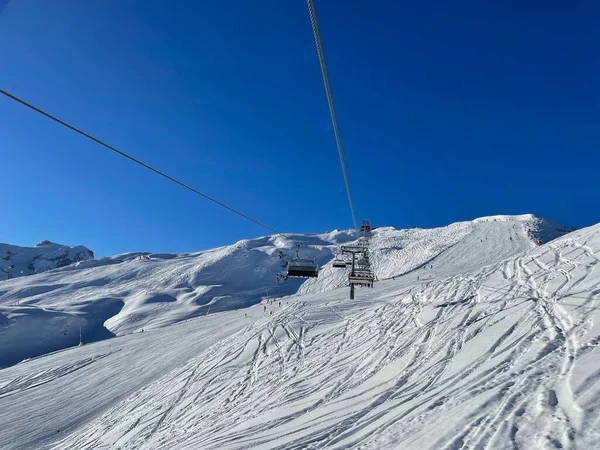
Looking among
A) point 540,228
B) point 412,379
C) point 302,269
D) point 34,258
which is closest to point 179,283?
point 302,269

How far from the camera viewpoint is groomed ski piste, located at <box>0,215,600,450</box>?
727 centimetres

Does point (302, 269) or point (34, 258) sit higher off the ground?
point (34, 258)

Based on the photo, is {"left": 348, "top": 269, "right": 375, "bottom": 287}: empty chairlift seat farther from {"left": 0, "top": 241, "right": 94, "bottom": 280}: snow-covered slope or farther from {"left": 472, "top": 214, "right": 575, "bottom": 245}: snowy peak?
{"left": 0, "top": 241, "right": 94, "bottom": 280}: snow-covered slope

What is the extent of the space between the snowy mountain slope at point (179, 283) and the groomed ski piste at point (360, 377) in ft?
70.8

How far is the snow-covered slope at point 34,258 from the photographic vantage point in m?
141

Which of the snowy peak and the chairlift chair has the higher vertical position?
the snowy peak

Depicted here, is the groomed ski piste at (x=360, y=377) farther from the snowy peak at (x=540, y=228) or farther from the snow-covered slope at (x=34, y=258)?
the snow-covered slope at (x=34, y=258)

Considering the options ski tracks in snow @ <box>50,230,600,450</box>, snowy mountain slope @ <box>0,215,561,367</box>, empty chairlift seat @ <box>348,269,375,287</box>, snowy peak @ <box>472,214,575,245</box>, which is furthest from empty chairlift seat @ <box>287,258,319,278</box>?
snowy peak @ <box>472,214,575,245</box>

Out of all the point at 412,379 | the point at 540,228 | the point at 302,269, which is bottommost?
the point at 412,379

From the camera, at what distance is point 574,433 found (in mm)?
5812

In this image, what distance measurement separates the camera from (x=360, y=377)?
40.2ft

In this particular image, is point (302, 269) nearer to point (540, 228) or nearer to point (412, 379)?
point (412, 379)

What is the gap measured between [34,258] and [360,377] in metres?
183

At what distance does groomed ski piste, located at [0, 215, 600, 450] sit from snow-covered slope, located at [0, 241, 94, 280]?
142 m
